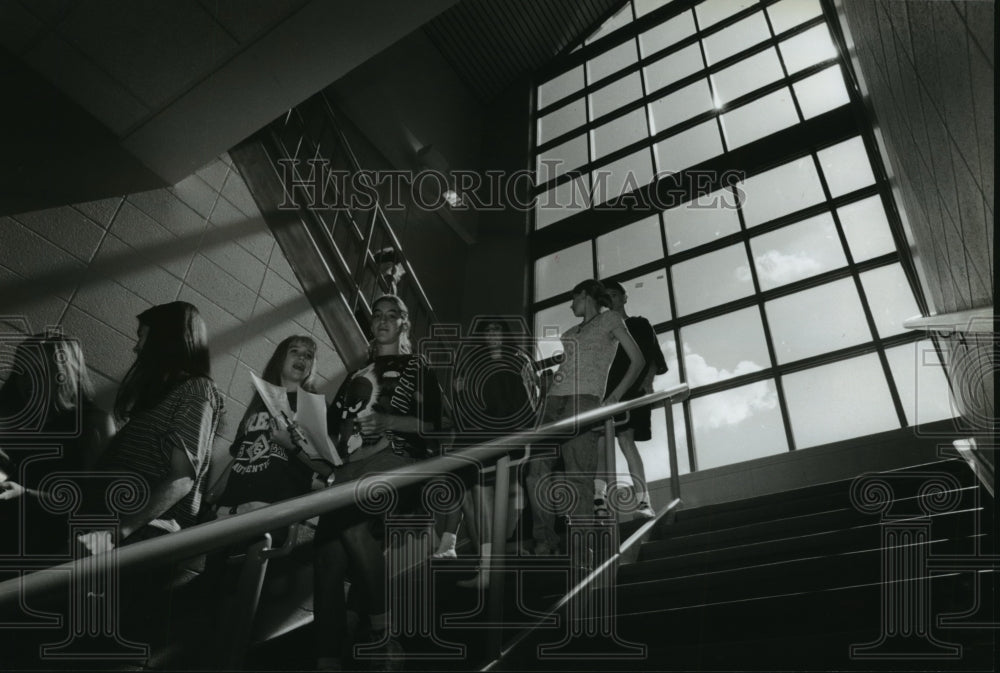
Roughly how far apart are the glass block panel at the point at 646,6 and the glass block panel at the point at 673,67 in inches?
36.6

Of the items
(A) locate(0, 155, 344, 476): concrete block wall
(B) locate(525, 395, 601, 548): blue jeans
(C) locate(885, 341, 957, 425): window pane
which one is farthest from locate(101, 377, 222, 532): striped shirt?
(C) locate(885, 341, 957, 425): window pane

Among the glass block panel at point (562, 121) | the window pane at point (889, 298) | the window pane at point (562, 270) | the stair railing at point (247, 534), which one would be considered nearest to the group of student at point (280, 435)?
the stair railing at point (247, 534)

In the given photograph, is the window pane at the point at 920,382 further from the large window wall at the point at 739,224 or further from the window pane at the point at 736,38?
the window pane at the point at 736,38

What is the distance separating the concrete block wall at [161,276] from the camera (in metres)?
3.05

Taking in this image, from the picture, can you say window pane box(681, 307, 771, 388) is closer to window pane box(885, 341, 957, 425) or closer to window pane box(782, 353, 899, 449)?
window pane box(782, 353, 899, 449)

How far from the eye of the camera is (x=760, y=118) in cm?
638

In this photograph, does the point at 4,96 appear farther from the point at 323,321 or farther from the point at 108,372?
the point at 323,321

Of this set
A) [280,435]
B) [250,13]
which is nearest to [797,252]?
[250,13]

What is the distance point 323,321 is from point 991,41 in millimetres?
3764

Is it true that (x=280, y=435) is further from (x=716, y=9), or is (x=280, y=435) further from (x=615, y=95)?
(x=716, y=9)

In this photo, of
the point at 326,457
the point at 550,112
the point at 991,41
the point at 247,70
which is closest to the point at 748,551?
the point at 326,457

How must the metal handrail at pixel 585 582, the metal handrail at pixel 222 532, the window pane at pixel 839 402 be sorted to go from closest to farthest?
the metal handrail at pixel 222 532
the metal handrail at pixel 585 582
the window pane at pixel 839 402

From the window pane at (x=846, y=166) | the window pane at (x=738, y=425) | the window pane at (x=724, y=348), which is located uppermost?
the window pane at (x=846, y=166)

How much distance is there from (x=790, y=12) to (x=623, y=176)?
2262 mm
